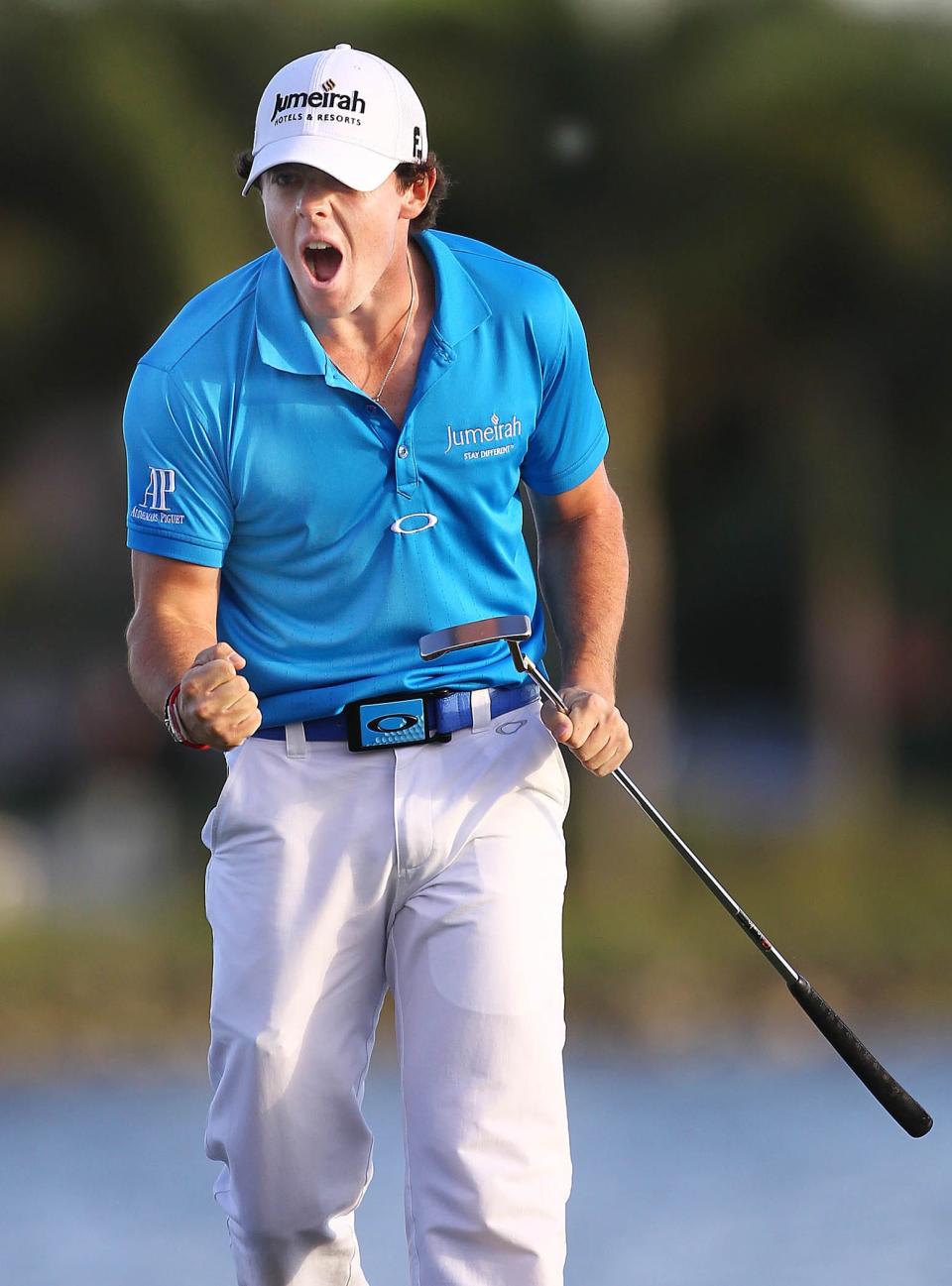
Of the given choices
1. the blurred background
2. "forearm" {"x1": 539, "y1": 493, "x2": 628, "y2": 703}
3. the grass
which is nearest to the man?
"forearm" {"x1": 539, "y1": 493, "x2": 628, "y2": 703}

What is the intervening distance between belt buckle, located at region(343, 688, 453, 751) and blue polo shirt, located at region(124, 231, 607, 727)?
0.08ft

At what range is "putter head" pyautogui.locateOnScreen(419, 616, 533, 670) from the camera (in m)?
3.42

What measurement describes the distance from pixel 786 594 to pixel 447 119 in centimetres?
523

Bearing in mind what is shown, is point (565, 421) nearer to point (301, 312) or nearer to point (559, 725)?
point (301, 312)

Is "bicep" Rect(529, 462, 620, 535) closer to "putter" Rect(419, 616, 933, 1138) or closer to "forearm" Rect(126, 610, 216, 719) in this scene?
"putter" Rect(419, 616, 933, 1138)

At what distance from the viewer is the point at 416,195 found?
3.64 m

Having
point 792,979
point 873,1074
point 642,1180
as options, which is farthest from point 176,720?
point 642,1180

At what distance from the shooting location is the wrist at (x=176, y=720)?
3291 millimetres

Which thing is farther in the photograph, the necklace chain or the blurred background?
the blurred background

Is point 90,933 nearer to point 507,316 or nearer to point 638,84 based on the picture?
point 638,84

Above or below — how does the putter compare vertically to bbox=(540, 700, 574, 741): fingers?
below

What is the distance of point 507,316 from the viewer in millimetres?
3660

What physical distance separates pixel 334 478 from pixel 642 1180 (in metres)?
5.56

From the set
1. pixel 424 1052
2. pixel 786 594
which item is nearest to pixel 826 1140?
pixel 424 1052
